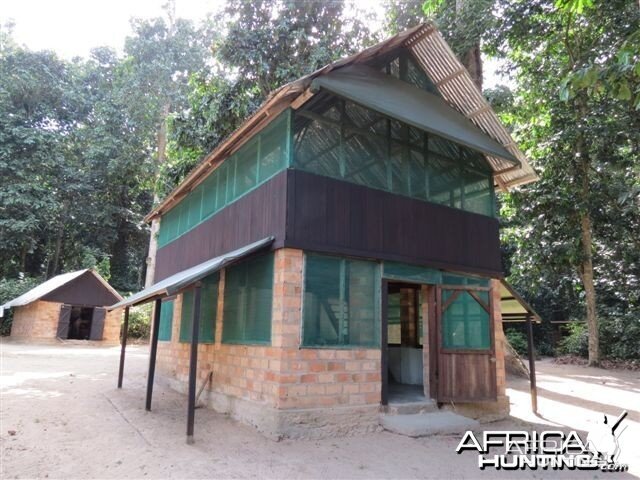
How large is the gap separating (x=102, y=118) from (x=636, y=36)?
32.5 m

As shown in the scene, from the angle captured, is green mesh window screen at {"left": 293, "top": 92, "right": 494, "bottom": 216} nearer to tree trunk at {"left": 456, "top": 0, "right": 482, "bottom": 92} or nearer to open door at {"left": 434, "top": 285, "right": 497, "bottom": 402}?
open door at {"left": 434, "top": 285, "right": 497, "bottom": 402}

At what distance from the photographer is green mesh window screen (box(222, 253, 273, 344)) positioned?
7.09 meters

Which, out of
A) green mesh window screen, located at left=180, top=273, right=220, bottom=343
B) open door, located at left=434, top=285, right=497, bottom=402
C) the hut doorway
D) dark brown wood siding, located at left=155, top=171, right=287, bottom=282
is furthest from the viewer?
the hut doorway

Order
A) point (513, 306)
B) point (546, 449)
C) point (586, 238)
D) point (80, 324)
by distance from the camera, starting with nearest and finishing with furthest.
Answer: point (546, 449) → point (513, 306) → point (586, 238) → point (80, 324)

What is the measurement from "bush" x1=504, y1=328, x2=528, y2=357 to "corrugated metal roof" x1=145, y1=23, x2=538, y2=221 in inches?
553

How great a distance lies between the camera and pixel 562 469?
5719 mm

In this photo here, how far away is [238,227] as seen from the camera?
27.7ft

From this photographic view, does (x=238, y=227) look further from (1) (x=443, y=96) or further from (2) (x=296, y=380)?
(1) (x=443, y=96)

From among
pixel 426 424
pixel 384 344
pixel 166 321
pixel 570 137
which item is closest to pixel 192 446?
pixel 384 344

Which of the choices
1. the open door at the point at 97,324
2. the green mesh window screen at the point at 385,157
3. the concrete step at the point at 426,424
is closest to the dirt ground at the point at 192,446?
the concrete step at the point at 426,424

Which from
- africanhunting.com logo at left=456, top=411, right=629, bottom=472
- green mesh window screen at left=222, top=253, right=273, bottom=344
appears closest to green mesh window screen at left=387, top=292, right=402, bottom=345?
africanhunting.com logo at left=456, top=411, right=629, bottom=472

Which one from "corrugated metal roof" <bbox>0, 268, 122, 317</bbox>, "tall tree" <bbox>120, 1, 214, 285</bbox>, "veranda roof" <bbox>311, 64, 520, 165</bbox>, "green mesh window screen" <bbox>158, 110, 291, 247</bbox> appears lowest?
"corrugated metal roof" <bbox>0, 268, 122, 317</bbox>

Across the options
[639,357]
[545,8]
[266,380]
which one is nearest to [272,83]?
[545,8]

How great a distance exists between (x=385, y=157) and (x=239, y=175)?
2.88 meters
